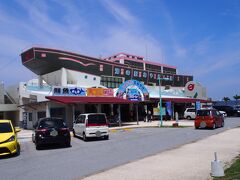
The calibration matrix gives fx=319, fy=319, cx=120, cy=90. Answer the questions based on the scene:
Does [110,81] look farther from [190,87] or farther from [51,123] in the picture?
[51,123]

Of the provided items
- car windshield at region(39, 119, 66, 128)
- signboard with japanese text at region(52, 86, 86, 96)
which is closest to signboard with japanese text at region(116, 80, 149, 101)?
signboard with japanese text at region(52, 86, 86, 96)

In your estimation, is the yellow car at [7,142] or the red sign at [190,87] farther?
the red sign at [190,87]

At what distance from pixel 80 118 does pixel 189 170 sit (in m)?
14.2

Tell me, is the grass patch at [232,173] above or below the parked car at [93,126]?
below

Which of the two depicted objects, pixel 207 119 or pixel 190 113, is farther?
pixel 190 113

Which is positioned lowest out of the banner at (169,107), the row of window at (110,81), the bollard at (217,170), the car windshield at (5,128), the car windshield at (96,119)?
the bollard at (217,170)

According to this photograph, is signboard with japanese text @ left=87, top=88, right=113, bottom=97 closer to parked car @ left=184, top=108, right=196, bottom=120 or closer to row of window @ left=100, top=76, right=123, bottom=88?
parked car @ left=184, top=108, right=196, bottom=120

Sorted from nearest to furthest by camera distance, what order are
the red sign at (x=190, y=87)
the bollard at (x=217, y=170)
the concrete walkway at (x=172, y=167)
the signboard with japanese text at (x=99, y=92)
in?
the bollard at (x=217, y=170) < the concrete walkway at (x=172, y=167) < the signboard with japanese text at (x=99, y=92) < the red sign at (x=190, y=87)

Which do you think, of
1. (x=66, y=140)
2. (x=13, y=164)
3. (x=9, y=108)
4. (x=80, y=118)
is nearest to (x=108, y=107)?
(x=9, y=108)

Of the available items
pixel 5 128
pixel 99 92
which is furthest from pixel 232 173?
pixel 99 92

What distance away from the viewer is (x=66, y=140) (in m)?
18.0

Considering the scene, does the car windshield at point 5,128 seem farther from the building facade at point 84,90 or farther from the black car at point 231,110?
the black car at point 231,110

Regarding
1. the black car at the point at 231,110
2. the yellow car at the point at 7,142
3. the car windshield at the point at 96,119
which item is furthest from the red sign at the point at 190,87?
the yellow car at the point at 7,142

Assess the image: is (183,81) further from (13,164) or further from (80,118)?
(13,164)
